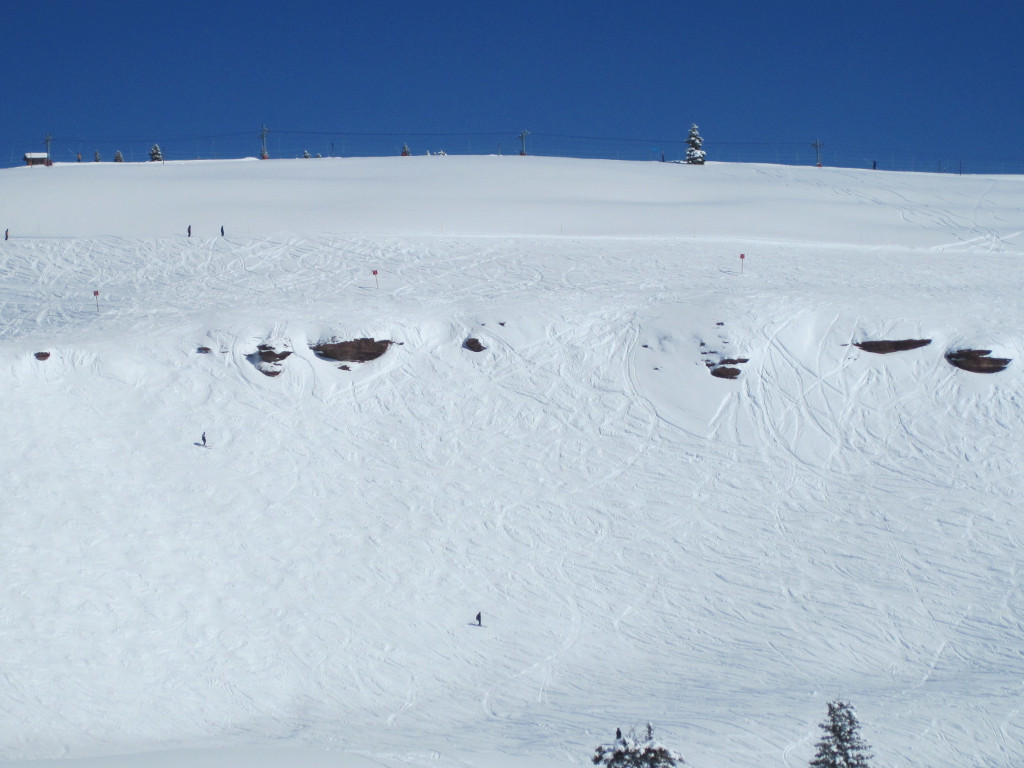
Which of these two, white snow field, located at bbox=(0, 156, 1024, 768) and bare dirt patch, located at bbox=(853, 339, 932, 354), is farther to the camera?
bare dirt patch, located at bbox=(853, 339, 932, 354)

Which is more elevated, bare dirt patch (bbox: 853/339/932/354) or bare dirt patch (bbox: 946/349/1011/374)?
bare dirt patch (bbox: 853/339/932/354)

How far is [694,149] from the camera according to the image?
63.2 meters

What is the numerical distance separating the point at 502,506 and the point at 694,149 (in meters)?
47.8

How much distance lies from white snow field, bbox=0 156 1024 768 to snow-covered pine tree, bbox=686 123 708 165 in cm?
2918

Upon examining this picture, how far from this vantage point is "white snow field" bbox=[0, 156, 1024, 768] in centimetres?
1617

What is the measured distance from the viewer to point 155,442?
2305 centimetres

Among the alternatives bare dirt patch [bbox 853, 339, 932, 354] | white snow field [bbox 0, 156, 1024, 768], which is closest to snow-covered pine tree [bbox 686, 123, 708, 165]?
white snow field [bbox 0, 156, 1024, 768]

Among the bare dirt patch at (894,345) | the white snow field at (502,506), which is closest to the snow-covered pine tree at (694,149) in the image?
the white snow field at (502,506)

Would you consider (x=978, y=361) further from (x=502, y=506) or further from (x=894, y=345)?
(x=502, y=506)

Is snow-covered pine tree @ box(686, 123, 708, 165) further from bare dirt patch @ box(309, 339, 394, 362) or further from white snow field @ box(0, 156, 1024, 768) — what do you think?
bare dirt patch @ box(309, 339, 394, 362)

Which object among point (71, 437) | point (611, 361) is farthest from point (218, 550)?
point (611, 361)

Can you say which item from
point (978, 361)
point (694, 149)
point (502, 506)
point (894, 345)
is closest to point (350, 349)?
point (502, 506)

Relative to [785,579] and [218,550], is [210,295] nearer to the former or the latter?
[218,550]

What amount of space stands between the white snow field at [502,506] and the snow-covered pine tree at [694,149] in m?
29.2
